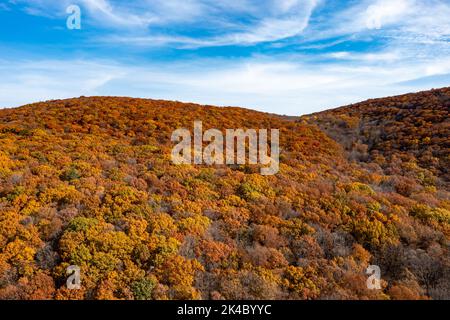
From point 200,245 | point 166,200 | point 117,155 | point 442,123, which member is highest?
point 442,123

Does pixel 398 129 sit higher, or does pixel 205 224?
pixel 398 129

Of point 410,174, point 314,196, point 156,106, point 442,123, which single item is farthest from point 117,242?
point 442,123

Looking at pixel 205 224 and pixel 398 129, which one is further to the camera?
pixel 398 129

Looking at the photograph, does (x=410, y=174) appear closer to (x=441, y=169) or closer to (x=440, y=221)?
(x=441, y=169)

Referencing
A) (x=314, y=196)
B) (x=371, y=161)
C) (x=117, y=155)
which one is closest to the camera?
(x=314, y=196)

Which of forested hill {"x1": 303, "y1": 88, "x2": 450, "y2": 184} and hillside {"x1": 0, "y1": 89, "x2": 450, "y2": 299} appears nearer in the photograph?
hillside {"x1": 0, "y1": 89, "x2": 450, "y2": 299}

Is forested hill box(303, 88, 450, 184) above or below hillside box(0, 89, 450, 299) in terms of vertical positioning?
above
